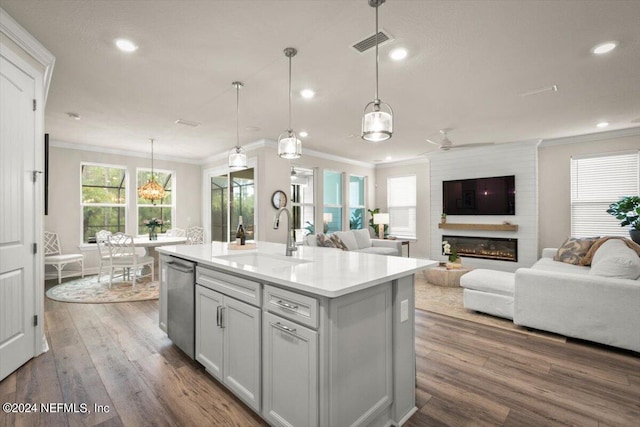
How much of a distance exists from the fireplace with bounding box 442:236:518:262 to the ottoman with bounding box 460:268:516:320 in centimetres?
268

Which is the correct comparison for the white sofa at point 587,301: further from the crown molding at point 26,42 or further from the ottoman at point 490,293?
the crown molding at point 26,42

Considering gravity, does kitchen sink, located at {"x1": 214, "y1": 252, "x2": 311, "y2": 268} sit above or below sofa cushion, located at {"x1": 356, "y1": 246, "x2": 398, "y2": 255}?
above

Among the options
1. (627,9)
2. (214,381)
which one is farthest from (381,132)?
(214,381)

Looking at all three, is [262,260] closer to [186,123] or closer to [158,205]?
[186,123]

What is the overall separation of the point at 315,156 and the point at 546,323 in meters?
5.08

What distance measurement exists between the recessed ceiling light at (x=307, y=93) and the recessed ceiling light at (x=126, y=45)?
1623mm

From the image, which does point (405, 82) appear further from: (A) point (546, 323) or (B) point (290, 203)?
(B) point (290, 203)

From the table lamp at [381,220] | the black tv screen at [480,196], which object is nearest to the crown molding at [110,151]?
the table lamp at [381,220]

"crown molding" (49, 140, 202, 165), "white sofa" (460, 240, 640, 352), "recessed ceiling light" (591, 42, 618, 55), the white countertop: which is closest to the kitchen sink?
the white countertop

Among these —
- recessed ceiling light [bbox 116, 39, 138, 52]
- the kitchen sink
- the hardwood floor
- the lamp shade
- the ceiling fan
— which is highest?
recessed ceiling light [bbox 116, 39, 138, 52]

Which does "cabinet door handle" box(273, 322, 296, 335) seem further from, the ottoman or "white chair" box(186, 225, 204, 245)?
"white chair" box(186, 225, 204, 245)

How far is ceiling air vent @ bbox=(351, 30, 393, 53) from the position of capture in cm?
237

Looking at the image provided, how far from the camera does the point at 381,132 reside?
1.98 m

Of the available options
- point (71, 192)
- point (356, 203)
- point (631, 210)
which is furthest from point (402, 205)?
point (71, 192)
